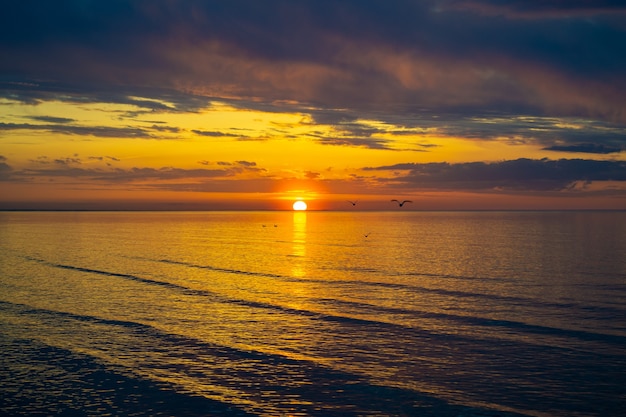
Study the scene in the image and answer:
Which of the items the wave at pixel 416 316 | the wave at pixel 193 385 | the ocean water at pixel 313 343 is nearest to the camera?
the wave at pixel 193 385

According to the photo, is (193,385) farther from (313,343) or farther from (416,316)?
(416,316)

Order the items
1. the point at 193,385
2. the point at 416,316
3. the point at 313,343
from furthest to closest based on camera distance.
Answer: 1. the point at 416,316
2. the point at 313,343
3. the point at 193,385

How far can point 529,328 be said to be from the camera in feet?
124

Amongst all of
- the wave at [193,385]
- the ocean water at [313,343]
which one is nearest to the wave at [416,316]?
the ocean water at [313,343]

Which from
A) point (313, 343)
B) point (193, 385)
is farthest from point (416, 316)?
point (193, 385)

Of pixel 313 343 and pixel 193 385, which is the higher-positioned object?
pixel 313 343

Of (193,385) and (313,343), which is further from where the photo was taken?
(313,343)

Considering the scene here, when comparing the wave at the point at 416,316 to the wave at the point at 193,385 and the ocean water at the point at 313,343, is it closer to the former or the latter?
the ocean water at the point at 313,343

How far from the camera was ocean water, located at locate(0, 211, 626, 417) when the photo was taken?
25.4 m

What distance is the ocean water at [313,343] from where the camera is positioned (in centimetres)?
2541

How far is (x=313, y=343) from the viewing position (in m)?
34.9

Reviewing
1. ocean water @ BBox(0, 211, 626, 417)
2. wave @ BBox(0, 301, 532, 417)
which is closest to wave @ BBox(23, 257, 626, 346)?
ocean water @ BBox(0, 211, 626, 417)

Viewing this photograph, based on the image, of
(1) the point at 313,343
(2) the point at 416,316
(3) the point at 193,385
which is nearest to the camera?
(3) the point at 193,385

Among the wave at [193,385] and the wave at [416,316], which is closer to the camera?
the wave at [193,385]
